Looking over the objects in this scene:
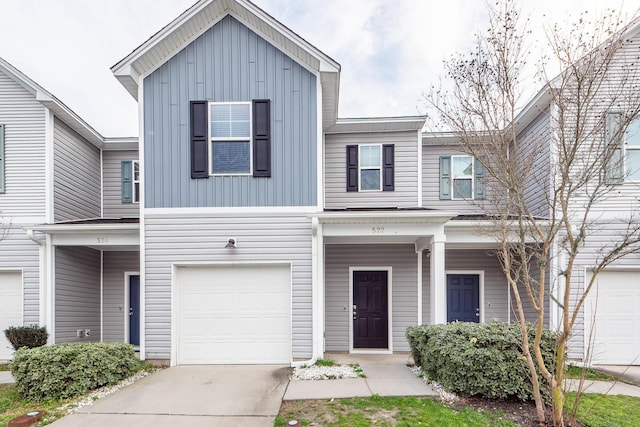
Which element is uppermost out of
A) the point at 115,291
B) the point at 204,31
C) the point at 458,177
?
the point at 204,31

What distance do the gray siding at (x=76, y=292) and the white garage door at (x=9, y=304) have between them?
912mm

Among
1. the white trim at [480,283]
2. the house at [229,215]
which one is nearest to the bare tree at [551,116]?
the house at [229,215]

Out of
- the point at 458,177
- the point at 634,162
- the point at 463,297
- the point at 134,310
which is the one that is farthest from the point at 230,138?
the point at 634,162

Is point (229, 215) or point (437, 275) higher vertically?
point (229, 215)

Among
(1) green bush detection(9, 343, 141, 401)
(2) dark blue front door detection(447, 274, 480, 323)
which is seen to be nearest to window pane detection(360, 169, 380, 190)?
(2) dark blue front door detection(447, 274, 480, 323)

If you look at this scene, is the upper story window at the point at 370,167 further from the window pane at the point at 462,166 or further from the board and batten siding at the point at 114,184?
the board and batten siding at the point at 114,184

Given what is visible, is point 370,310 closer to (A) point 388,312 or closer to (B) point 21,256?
(A) point 388,312

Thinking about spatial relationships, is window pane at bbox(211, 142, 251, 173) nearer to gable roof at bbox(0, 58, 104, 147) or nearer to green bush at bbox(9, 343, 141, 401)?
green bush at bbox(9, 343, 141, 401)

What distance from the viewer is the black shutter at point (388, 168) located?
9.52m

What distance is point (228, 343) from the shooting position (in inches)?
292

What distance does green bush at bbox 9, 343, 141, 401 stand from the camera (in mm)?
5465

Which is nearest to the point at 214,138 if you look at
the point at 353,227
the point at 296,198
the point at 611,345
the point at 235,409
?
the point at 296,198

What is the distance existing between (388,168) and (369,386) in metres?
5.57

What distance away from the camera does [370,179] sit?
9.62 meters
